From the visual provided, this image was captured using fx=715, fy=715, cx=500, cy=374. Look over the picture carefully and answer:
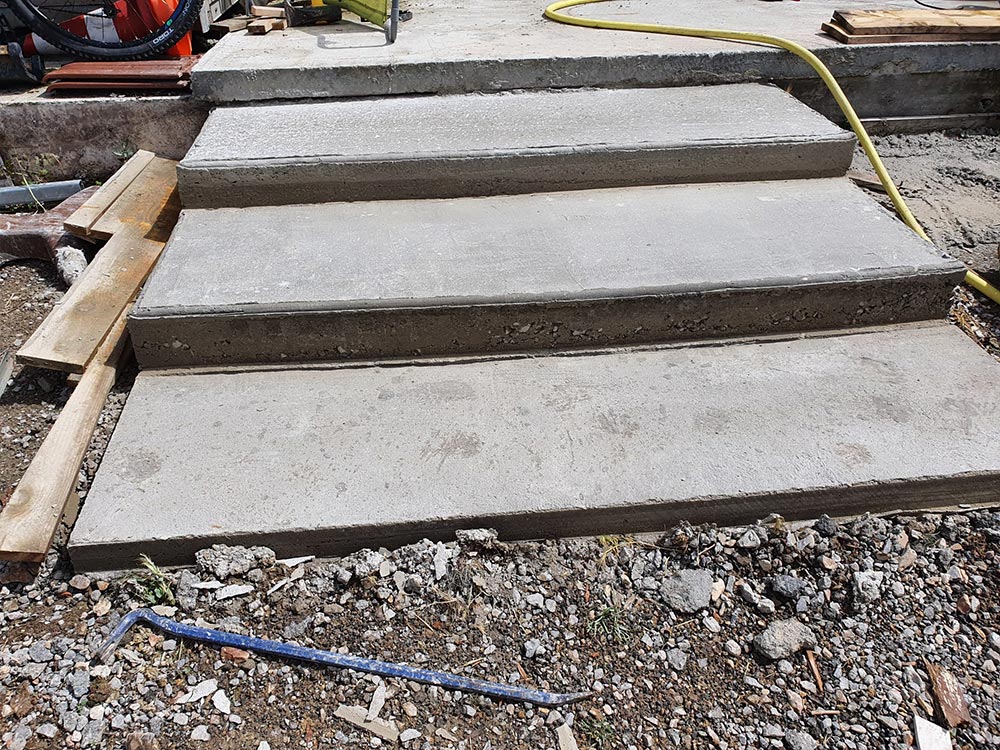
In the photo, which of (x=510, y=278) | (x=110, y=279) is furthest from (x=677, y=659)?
(x=110, y=279)

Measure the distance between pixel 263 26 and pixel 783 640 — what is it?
4.47 metres

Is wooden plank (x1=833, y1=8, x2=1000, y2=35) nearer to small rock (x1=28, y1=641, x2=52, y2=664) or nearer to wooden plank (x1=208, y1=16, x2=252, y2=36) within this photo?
wooden plank (x1=208, y1=16, x2=252, y2=36)

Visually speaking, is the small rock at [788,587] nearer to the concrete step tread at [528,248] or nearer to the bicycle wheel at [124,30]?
the concrete step tread at [528,248]

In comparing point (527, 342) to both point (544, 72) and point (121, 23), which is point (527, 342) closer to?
point (544, 72)

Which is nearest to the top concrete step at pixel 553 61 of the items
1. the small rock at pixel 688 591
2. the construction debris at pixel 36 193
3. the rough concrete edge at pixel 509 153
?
the rough concrete edge at pixel 509 153

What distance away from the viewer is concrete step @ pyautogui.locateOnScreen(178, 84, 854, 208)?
3.29 meters

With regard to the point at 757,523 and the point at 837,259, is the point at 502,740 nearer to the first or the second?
the point at 757,523

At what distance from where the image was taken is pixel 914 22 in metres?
4.33

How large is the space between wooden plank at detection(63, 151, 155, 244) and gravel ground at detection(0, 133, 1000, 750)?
6.21ft

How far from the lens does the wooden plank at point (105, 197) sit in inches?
141

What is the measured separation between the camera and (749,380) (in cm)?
282

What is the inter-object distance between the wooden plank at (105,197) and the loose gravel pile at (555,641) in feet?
6.67

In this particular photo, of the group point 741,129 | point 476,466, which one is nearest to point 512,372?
point 476,466

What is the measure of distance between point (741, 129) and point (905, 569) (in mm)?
2247
